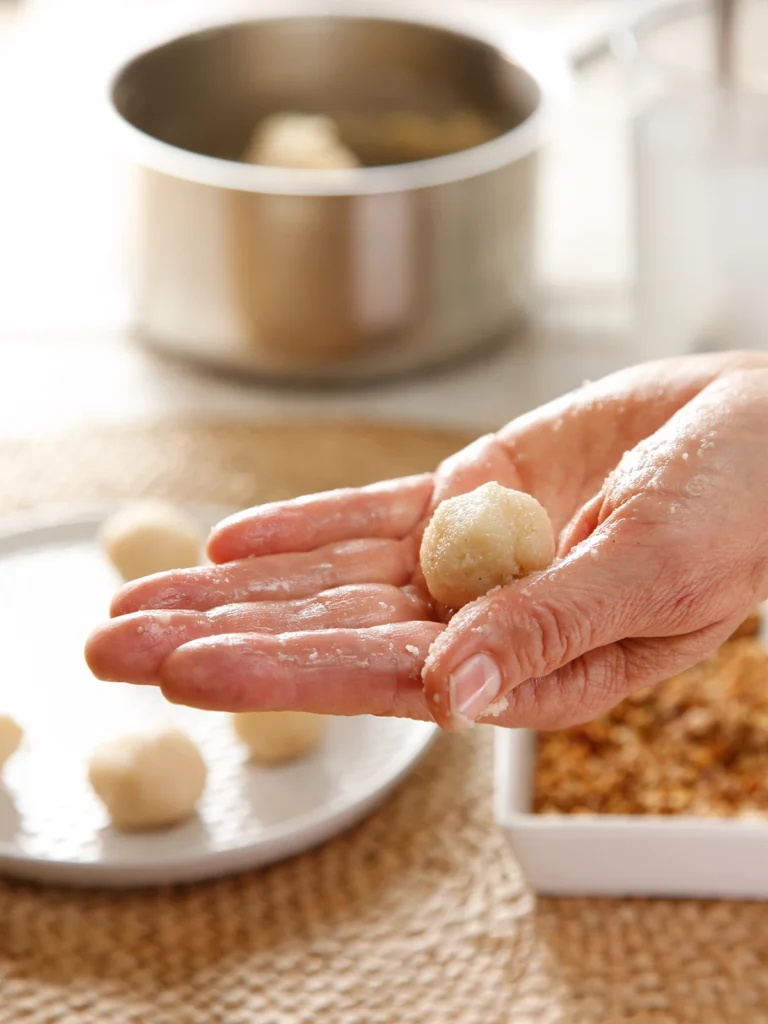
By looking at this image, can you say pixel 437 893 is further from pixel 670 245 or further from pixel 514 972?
pixel 670 245

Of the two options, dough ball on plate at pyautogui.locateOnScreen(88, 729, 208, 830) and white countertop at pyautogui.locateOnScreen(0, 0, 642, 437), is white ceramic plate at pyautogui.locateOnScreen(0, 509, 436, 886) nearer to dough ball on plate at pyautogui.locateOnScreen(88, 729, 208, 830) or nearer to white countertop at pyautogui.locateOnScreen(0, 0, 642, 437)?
dough ball on plate at pyautogui.locateOnScreen(88, 729, 208, 830)

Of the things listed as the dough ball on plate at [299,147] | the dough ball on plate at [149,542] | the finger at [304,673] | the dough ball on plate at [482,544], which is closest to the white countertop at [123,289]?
the dough ball on plate at [299,147]

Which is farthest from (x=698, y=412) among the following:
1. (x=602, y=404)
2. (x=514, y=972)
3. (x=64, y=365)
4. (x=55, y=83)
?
(x=55, y=83)

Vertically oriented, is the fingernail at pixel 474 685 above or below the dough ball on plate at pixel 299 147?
above

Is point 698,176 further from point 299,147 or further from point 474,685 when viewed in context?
point 474,685

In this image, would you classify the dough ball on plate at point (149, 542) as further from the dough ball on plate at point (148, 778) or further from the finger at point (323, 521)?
the finger at point (323, 521)

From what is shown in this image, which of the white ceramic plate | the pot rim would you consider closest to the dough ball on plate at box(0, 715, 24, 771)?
the white ceramic plate
